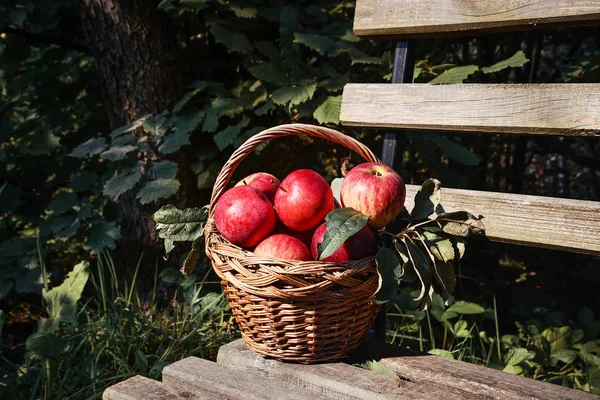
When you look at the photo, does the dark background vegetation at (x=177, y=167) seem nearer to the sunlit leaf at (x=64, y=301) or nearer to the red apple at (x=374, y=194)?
the sunlit leaf at (x=64, y=301)

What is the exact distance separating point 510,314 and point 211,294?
133 centimetres

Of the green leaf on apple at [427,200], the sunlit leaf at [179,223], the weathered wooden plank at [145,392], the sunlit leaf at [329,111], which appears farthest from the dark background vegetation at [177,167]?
the sunlit leaf at [179,223]

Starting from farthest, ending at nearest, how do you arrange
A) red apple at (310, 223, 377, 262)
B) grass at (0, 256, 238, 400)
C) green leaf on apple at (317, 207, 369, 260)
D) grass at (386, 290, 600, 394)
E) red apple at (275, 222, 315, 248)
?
grass at (386, 290, 600, 394), grass at (0, 256, 238, 400), red apple at (275, 222, 315, 248), red apple at (310, 223, 377, 262), green leaf on apple at (317, 207, 369, 260)

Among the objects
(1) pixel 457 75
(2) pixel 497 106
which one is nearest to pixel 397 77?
(1) pixel 457 75

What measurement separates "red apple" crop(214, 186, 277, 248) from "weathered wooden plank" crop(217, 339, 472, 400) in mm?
306

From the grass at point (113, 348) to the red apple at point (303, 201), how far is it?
816 millimetres

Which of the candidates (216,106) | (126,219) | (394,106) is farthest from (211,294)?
(394,106)

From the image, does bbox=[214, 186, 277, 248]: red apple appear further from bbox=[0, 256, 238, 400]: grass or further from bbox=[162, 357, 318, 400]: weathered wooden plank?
bbox=[0, 256, 238, 400]: grass

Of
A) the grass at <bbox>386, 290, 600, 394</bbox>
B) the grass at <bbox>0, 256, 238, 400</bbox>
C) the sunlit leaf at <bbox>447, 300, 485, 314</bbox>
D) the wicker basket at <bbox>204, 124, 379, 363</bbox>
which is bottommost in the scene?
the grass at <bbox>0, 256, 238, 400</bbox>

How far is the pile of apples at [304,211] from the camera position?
129 centimetres

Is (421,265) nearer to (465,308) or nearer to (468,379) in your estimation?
(468,379)

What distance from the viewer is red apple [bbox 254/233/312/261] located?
1.26 meters

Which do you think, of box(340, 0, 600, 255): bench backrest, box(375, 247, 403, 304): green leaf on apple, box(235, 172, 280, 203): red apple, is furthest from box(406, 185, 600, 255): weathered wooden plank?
box(235, 172, 280, 203): red apple

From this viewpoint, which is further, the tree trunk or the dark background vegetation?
the tree trunk
